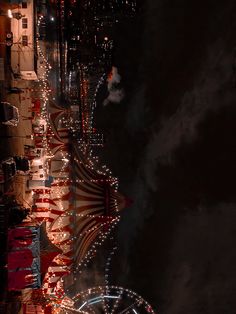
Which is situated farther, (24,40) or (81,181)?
(24,40)

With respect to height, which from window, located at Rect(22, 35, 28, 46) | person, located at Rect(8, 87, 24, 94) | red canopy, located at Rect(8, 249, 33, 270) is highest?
window, located at Rect(22, 35, 28, 46)

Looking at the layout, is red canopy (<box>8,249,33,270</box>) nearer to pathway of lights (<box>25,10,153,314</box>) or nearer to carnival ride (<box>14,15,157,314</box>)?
carnival ride (<box>14,15,157,314</box>)

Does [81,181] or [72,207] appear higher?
[81,181]

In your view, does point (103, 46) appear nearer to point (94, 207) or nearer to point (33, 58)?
point (33, 58)

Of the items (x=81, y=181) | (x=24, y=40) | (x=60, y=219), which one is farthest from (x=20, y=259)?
(x=24, y=40)

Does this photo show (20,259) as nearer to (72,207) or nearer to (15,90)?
(72,207)

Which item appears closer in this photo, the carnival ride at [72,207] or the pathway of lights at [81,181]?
the carnival ride at [72,207]

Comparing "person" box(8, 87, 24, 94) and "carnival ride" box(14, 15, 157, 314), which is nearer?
"carnival ride" box(14, 15, 157, 314)

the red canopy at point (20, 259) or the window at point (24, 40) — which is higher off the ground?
the window at point (24, 40)

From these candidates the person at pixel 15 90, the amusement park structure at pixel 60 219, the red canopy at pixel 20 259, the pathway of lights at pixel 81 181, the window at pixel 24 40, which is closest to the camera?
the red canopy at pixel 20 259

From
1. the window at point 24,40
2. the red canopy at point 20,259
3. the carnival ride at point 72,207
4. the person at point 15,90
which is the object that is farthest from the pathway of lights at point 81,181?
the red canopy at point 20,259

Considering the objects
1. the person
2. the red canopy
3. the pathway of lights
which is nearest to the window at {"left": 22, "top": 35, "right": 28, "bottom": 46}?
the pathway of lights

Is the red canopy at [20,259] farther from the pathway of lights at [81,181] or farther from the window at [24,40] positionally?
the window at [24,40]

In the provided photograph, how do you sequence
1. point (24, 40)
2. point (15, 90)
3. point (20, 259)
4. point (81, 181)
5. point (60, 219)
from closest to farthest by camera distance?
point (20, 259) → point (81, 181) → point (60, 219) → point (24, 40) → point (15, 90)
